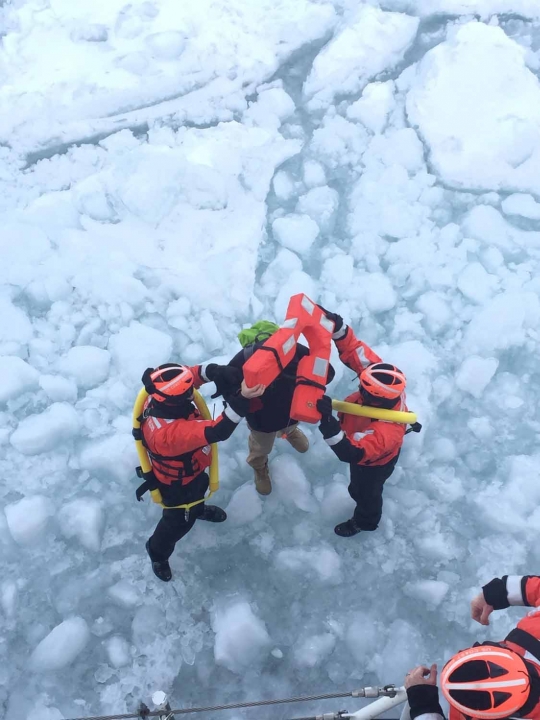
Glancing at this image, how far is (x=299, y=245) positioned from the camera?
360 centimetres

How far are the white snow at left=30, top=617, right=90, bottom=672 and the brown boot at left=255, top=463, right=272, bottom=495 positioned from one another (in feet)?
3.47

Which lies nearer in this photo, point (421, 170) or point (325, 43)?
point (421, 170)

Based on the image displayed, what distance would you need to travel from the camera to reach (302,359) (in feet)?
8.22

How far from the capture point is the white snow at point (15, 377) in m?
3.19

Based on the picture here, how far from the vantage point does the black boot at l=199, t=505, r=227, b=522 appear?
296cm

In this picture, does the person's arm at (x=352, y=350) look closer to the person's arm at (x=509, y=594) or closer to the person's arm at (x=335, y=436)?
the person's arm at (x=335, y=436)

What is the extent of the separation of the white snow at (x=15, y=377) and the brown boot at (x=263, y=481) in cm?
136

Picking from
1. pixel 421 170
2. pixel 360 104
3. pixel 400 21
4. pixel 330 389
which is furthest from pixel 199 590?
pixel 400 21

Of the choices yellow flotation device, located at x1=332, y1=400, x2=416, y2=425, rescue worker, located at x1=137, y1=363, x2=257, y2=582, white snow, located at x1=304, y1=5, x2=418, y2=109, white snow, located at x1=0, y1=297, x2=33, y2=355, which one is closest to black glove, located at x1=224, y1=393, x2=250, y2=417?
rescue worker, located at x1=137, y1=363, x2=257, y2=582

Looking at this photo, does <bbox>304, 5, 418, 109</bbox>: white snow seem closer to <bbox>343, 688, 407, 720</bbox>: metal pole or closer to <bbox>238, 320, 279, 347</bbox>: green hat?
<bbox>238, 320, 279, 347</bbox>: green hat

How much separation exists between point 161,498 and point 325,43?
338cm

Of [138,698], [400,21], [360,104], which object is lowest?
[138,698]

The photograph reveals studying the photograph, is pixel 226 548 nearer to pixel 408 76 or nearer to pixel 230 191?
A: pixel 230 191

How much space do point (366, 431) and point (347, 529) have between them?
0.62 meters
